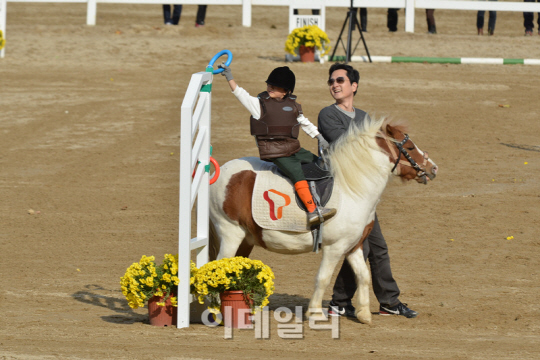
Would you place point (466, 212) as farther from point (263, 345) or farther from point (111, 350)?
point (111, 350)

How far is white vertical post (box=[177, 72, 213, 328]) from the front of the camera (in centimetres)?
612

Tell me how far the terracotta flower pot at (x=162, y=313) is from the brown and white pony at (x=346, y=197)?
0.66 meters

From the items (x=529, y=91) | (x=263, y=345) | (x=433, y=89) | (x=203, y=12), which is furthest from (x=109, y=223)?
(x=203, y=12)

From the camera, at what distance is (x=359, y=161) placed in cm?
664

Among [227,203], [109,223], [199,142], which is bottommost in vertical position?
[109,223]

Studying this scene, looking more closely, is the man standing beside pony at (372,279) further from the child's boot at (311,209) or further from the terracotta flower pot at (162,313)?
the terracotta flower pot at (162,313)

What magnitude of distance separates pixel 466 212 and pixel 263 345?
20.2 ft

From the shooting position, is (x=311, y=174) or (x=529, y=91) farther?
(x=529, y=91)

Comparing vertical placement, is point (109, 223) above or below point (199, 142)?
below

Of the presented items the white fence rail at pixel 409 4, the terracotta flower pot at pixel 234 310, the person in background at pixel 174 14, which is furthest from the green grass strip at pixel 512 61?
the terracotta flower pot at pixel 234 310

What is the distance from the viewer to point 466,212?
37.6 feet

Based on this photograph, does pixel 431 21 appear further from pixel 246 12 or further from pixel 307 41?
pixel 307 41

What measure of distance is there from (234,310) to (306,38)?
13731 mm

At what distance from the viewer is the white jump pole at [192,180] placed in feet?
20.1
